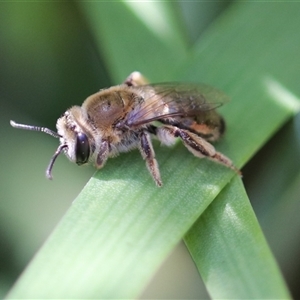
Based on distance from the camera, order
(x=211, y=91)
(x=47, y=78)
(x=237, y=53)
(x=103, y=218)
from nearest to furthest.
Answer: (x=103, y=218), (x=211, y=91), (x=237, y=53), (x=47, y=78)

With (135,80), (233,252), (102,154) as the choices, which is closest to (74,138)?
(102,154)

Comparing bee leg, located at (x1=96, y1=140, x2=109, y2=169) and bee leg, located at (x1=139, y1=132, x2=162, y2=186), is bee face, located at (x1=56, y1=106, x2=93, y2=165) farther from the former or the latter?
bee leg, located at (x1=139, y1=132, x2=162, y2=186)

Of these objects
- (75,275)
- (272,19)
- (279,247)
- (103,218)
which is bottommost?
(75,275)

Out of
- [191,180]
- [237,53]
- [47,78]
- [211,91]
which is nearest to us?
[191,180]

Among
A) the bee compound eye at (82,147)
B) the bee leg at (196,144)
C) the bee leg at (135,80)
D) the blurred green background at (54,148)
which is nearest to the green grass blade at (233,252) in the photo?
the bee leg at (196,144)

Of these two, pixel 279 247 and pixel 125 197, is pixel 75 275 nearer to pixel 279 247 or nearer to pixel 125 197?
pixel 125 197

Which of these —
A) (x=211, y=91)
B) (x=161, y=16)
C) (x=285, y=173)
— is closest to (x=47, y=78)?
(x=161, y=16)

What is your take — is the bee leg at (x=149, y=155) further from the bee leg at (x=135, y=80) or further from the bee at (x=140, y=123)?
the bee leg at (x=135, y=80)
